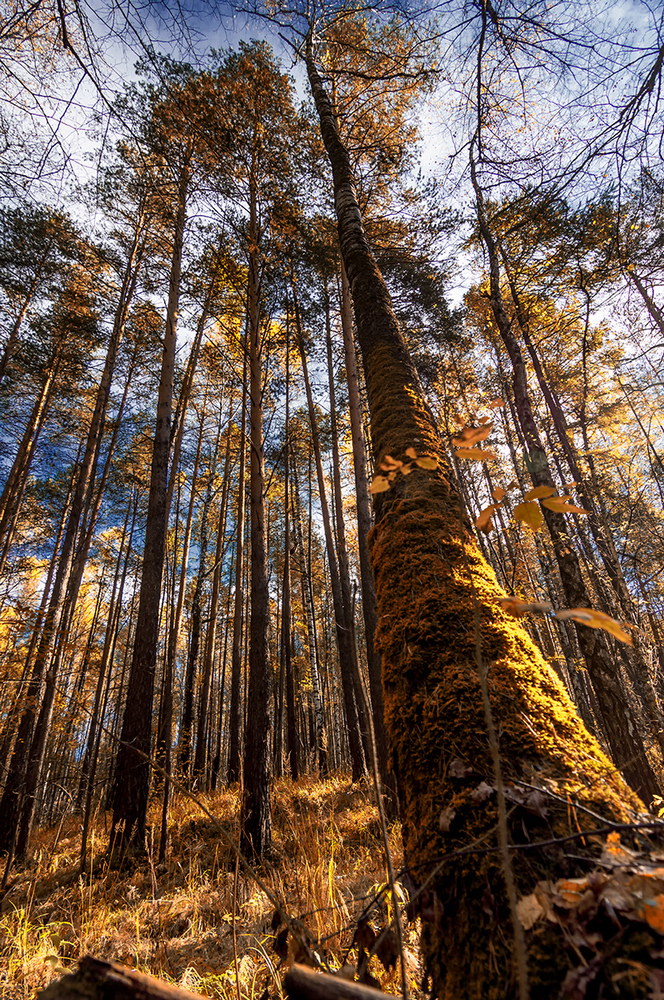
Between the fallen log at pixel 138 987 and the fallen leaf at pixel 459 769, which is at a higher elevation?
the fallen leaf at pixel 459 769

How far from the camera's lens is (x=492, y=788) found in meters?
0.92

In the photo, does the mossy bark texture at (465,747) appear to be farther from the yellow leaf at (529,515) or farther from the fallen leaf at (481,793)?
the yellow leaf at (529,515)

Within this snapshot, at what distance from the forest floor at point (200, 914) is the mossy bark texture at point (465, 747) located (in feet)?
1.50

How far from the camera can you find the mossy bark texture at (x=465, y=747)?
2.43 feet

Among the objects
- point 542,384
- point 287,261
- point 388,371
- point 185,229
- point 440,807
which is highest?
point 185,229

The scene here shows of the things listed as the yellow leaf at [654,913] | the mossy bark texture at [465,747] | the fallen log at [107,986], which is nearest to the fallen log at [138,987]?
the fallen log at [107,986]

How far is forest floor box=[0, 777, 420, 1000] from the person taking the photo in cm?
215

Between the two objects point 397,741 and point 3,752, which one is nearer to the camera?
point 397,741

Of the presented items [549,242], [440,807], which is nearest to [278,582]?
[549,242]

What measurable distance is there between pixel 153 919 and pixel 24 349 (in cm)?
1138

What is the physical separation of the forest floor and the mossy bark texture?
457mm

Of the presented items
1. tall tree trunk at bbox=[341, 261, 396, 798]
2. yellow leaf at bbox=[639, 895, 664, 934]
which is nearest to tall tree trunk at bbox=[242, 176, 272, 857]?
tall tree trunk at bbox=[341, 261, 396, 798]

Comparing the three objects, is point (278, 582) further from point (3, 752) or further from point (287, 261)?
point (287, 261)

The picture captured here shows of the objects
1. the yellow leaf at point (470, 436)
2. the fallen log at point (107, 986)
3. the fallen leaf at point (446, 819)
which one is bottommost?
the fallen log at point (107, 986)
